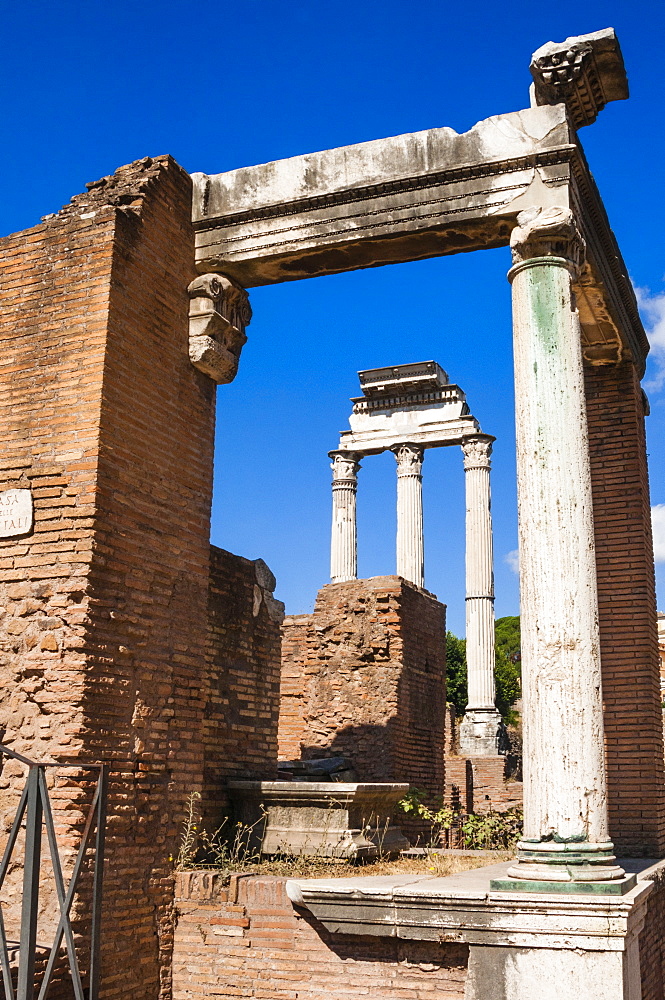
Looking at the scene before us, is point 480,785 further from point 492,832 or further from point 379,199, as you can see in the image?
point 379,199

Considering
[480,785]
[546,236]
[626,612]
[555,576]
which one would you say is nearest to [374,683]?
[626,612]

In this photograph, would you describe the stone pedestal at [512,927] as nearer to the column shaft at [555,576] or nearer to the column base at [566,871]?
the column base at [566,871]

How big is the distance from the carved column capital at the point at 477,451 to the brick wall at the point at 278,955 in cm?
1813

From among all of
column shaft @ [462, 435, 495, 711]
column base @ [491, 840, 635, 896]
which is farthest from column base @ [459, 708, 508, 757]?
column base @ [491, 840, 635, 896]

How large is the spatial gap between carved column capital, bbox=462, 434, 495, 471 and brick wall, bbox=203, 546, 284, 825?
51.6 ft

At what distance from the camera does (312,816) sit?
290 inches

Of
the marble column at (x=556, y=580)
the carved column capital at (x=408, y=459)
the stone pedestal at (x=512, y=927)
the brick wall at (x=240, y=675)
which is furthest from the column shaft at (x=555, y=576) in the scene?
the carved column capital at (x=408, y=459)

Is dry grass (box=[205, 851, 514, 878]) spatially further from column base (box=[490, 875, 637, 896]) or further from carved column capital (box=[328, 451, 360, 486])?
carved column capital (box=[328, 451, 360, 486])

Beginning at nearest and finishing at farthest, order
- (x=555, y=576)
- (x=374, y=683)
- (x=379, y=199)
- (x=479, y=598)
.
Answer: (x=555, y=576), (x=379, y=199), (x=374, y=683), (x=479, y=598)

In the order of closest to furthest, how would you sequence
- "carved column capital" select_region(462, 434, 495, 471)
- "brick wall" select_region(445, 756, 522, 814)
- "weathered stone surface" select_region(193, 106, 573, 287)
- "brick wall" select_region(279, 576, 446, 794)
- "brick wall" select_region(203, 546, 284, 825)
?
"weathered stone surface" select_region(193, 106, 573, 287), "brick wall" select_region(203, 546, 284, 825), "brick wall" select_region(279, 576, 446, 794), "brick wall" select_region(445, 756, 522, 814), "carved column capital" select_region(462, 434, 495, 471)

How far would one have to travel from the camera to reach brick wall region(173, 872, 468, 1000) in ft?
19.2

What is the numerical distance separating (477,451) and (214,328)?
1680cm

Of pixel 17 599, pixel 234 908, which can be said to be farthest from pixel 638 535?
pixel 17 599

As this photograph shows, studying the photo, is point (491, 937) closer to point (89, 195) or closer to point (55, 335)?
point (55, 335)
